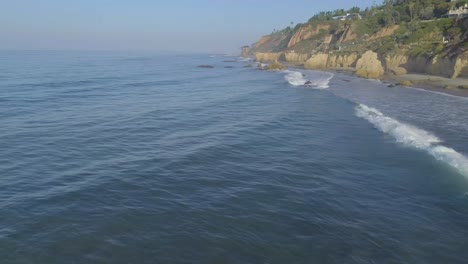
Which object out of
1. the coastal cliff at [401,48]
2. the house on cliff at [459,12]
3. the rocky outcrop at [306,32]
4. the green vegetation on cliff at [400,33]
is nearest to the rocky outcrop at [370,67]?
the coastal cliff at [401,48]

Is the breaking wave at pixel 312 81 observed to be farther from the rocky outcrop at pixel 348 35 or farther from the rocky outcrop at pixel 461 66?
the rocky outcrop at pixel 348 35

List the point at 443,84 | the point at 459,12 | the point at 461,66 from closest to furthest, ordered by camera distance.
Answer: the point at 443,84 < the point at 461,66 < the point at 459,12

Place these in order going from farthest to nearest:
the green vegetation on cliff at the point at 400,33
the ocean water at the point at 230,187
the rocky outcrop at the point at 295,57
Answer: the rocky outcrop at the point at 295,57, the green vegetation on cliff at the point at 400,33, the ocean water at the point at 230,187

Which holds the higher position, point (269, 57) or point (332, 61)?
point (332, 61)

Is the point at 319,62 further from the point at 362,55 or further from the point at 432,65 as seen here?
the point at 432,65

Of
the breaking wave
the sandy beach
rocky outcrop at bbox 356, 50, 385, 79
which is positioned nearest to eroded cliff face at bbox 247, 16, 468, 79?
rocky outcrop at bbox 356, 50, 385, 79

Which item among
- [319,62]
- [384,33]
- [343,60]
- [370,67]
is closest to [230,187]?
[370,67]
